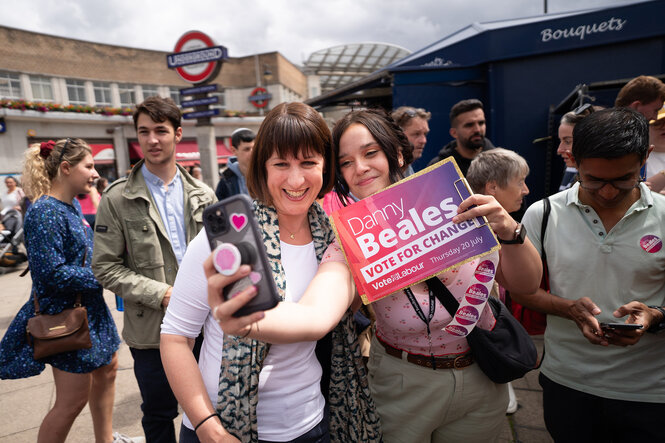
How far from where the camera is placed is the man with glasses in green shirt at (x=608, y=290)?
4.69 ft

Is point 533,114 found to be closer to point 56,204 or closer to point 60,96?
point 56,204

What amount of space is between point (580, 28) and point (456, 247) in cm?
582

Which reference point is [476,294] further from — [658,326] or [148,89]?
[148,89]

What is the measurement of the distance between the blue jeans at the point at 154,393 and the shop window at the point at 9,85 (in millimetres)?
26167

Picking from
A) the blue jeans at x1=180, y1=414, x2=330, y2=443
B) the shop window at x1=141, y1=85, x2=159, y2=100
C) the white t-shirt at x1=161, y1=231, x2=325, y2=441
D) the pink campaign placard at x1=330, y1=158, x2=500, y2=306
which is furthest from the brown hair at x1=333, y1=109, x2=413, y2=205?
the shop window at x1=141, y1=85, x2=159, y2=100

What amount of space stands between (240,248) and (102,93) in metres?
29.2

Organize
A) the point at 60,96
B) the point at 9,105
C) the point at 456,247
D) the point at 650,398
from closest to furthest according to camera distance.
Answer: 1. the point at 456,247
2. the point at 650,398
3. the point at 9,105
4. the point at 60,96

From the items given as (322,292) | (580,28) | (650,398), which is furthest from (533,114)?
(322,292)

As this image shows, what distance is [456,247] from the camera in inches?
48.8

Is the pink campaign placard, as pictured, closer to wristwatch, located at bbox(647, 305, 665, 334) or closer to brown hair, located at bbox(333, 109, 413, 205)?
brown hair, located at bbox(333, 109, 413, 205)

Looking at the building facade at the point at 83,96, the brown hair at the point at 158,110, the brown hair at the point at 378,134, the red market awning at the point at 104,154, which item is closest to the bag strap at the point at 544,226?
the brown hair at the point at 378,134

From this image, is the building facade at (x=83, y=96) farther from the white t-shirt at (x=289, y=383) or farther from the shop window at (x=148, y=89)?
the white t-shirt at (x=289, y=383)

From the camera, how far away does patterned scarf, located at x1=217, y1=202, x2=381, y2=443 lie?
1122mm

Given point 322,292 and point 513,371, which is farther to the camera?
point 513,371
